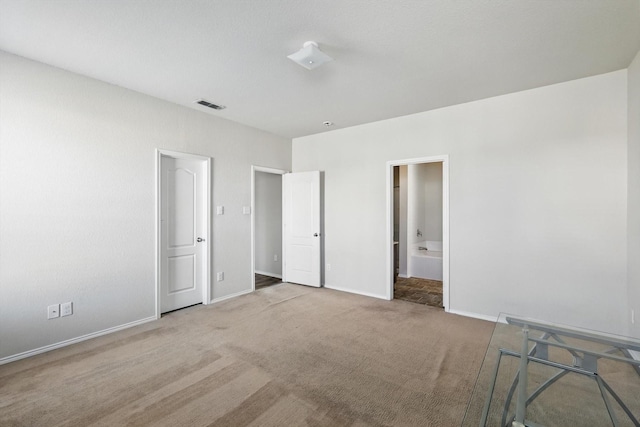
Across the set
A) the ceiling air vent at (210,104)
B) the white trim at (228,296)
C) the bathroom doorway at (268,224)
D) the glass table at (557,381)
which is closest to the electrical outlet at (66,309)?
the white trim at (228,296)

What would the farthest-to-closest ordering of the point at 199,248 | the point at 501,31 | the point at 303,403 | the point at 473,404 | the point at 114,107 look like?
the point at 199,248, the point at 114,107, the point at 501,31, the point at 303,403, the point at 473,404

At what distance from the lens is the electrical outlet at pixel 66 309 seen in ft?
9.10

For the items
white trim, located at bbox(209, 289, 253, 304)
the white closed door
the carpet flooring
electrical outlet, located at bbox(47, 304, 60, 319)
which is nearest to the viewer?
electrical outlet, located at bbox(47, 304, 60, 319)

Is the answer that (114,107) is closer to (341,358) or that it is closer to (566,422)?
(341,358)

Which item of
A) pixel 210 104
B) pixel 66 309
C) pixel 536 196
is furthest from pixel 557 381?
pixel 210 104

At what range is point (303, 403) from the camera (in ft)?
6.47

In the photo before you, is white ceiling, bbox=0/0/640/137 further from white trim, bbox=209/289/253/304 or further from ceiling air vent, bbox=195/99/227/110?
white trim, bbox=209/289/253/304

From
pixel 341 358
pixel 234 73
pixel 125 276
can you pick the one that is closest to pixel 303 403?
pixel 341 358

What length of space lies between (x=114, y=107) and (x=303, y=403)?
3386 mm

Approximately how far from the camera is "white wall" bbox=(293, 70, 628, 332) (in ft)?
9.37

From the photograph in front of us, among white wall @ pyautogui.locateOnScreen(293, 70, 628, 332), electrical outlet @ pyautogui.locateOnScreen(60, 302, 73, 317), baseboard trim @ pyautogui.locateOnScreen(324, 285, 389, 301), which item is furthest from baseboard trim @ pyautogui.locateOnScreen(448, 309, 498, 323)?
electrical outlet @ pyautogui.locateOnScreen(60, 302, 73, 317)

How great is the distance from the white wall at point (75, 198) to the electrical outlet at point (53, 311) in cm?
4

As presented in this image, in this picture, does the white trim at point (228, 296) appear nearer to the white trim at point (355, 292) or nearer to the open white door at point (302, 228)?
the open white door at point (302, 228)

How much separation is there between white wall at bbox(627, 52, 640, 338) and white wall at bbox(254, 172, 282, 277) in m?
4.84
